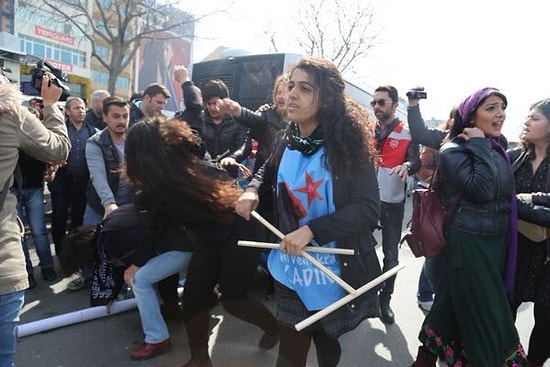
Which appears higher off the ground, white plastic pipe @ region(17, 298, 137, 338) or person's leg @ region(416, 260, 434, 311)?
person's leg @ region(416, 260, 434, 311)

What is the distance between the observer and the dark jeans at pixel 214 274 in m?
2.47

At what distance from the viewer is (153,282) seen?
2656 millimetres

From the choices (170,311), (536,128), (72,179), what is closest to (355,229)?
(536,128)

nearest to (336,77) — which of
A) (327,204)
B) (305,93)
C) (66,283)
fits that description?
(305,93)

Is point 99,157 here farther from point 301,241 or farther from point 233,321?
point 301,241

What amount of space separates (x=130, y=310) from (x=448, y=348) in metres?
2.43

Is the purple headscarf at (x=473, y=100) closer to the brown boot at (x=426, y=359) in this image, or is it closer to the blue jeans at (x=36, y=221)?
the brown boot at (x=426, y=359)

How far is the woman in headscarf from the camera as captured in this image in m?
2.10

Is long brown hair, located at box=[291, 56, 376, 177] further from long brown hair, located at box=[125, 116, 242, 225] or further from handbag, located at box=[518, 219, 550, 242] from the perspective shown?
handbag, located at box=[518, 219, 550, 242]

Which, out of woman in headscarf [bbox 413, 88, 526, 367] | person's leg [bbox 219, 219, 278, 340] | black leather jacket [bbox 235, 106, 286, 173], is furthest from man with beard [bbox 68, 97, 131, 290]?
woman in headscarf [bbox 413, 88, 526, 367]

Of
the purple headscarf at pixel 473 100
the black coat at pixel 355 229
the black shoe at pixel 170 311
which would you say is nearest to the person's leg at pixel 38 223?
the black shoe at pixel 170 311

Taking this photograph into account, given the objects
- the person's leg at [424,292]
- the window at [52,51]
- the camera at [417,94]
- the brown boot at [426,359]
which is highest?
the window at [52,51]

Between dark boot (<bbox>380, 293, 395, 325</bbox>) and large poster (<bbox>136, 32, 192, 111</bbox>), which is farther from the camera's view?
large poster (<bbox>136, 32, 192, 111</bbox>)

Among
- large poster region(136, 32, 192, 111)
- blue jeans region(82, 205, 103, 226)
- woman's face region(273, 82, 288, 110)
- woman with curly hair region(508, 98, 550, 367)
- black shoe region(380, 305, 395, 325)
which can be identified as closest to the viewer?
woman with curly hair region(508, 98, 550, 367)
